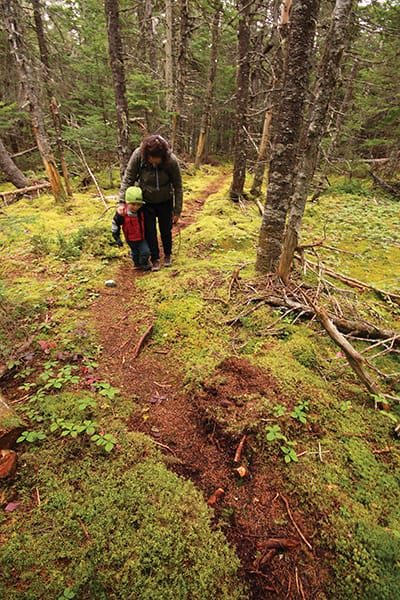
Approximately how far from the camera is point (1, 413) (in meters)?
2.18

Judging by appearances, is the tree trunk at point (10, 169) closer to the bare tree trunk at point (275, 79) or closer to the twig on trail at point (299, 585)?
the bare tree trunk at point (275, 79)

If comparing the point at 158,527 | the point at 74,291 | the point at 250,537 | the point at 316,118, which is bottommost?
the point at 250,537

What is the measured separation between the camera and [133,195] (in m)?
A: 4.48

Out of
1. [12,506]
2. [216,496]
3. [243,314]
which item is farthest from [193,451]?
[243,314]

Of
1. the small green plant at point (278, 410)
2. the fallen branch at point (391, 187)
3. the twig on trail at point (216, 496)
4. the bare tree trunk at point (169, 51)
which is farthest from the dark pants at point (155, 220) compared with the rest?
the fallen branch at point (391, 187)

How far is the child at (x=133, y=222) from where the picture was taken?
4520mm

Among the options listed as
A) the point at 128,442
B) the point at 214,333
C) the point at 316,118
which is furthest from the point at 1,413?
the point at 316,118

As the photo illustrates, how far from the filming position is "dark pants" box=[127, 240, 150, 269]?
17.3 feet

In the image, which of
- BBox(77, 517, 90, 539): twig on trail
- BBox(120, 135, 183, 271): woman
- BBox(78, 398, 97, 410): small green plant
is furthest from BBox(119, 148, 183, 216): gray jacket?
BBox(77, 517, 90, 539): twig on trail

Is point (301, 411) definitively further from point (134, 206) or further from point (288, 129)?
point (134, 206)

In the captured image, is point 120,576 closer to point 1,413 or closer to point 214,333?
point 1,413

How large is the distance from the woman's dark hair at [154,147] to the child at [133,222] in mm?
608

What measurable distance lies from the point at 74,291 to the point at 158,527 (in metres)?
3.69

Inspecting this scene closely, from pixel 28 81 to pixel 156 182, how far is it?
289 inches
